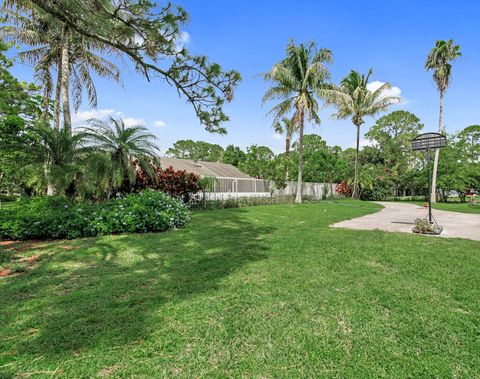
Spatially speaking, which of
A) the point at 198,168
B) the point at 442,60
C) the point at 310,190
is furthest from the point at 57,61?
the point at 442,60

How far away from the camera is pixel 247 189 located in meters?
17.2

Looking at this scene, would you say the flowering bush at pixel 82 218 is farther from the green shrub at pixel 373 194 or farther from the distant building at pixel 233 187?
the green shrub at pixel 373 194

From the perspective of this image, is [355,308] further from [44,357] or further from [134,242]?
[134,242]

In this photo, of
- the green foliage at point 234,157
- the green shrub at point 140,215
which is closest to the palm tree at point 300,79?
the green shrub at point 140,215

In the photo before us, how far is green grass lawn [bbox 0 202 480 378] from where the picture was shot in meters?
1.79

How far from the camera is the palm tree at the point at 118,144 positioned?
26.6 feet

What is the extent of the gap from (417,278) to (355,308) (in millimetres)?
1442

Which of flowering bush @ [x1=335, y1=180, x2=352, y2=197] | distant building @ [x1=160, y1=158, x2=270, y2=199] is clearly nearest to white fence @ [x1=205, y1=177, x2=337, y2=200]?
distant building @ [x1=160, y1=158, x2=270, y2=199]

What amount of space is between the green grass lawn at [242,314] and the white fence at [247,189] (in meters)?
8.97

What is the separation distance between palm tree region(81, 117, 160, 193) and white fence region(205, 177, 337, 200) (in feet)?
14.0

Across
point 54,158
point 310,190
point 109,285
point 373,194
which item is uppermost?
point 54,158

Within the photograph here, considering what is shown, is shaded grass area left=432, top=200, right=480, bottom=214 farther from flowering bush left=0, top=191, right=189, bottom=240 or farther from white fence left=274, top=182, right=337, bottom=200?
flowering bush left=0, top=191, right=189, bottom=240

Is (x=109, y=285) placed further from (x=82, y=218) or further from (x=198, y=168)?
(x=198, y=168)

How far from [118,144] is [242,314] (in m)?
7.48
